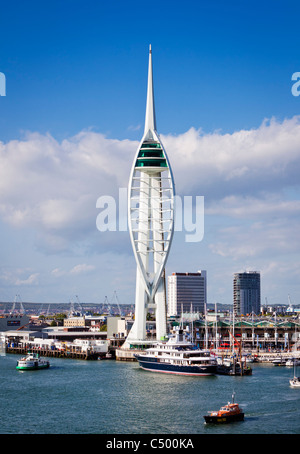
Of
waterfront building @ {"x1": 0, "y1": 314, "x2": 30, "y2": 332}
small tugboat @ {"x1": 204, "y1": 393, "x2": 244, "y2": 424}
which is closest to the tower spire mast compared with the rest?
waterfront building @ {"x1": 0, "y1": 314, "x2": 30, "y2": 332}

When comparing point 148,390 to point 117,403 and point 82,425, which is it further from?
point 82,425

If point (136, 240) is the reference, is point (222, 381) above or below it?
below

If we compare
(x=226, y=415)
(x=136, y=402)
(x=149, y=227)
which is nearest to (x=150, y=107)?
(x=149, y=227)

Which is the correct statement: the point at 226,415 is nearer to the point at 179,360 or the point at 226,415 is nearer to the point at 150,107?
the point at 179,360

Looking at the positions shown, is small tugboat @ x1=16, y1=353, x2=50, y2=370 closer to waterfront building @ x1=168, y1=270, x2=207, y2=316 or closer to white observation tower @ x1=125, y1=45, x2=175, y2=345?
white observation tower @ x1=125, y1=45, x2=175, y2=345

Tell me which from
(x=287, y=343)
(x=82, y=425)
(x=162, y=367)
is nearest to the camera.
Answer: (x=82, y=425)
